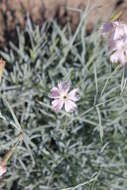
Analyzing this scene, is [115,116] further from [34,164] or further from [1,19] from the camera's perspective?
[1,19]

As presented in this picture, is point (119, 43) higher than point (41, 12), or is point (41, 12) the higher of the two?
point (41, 12)

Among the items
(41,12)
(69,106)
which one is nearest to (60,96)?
(69,106)

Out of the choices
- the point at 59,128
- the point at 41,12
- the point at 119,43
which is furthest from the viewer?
the point at 41,12

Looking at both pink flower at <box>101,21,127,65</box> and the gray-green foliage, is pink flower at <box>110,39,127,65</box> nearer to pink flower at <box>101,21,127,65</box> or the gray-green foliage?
pink flower at <box>101,21,127,65</box>

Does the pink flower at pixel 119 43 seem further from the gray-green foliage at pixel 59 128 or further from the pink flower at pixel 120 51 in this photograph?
the gray-green foliage at pixel 59 128

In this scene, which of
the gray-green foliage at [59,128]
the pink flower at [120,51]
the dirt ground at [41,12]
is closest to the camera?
the pink flower at [120,51]

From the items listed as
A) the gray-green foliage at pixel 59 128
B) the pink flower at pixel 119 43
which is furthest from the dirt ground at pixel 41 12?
the pink flower at pixel 119 43

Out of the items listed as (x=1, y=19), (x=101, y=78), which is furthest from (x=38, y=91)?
(x=1, y=19)

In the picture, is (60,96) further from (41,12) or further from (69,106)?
(41,12)
